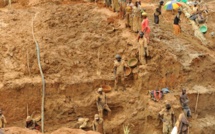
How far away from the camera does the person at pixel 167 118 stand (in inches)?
464

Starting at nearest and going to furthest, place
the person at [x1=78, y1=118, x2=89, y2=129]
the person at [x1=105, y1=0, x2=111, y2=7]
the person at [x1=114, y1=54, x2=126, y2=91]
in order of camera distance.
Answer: the person at [x1=78, y1=118, x2=89, y2=129]
the person at [x1=114, y1=54, x2=126, y2=91]
the person at [x1=105, y1=0, x2=111, y2=7]

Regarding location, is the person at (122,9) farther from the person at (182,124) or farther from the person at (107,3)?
the person at (182,124)

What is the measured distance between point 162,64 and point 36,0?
700 cm

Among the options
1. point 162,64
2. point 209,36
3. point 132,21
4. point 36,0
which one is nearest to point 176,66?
point 162,64

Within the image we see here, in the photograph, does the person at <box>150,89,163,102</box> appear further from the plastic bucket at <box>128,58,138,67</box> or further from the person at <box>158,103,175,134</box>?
the plastic bucket at <box>128,58,138,67</box>

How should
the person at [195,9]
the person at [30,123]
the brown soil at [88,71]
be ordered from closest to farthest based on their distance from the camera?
1. the person at [30,123]
2. the brown soil at [88,71]
3. the person at [195,9]

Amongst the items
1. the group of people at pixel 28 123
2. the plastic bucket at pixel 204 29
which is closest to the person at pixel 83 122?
the group of people at pixel 28 123

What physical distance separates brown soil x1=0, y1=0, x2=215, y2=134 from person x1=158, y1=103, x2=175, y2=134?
1.56 ft

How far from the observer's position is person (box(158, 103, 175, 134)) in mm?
11773

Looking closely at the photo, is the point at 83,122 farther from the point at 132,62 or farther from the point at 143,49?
the point at 143,49

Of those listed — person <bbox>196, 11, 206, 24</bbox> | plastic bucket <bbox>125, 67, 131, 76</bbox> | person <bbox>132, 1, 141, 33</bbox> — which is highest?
person <bbox>132, 1, 141, 33</bbox>

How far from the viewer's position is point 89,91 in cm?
1281

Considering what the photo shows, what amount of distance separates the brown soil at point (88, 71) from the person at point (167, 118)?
18.7 inches

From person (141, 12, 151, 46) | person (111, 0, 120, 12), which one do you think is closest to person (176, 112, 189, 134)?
person (141, 12, 151, 46)
